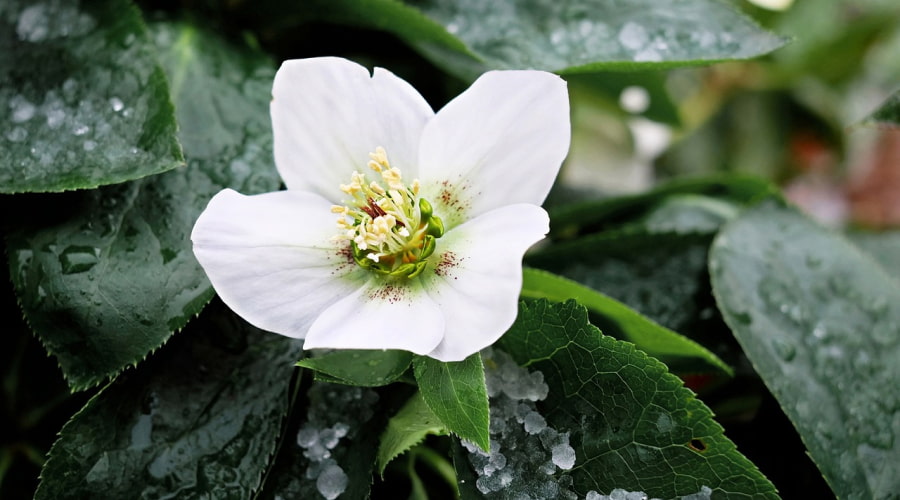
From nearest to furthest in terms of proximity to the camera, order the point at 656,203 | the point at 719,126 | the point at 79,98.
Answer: the point at 79,98
the point at 656,203
the point at 719,126

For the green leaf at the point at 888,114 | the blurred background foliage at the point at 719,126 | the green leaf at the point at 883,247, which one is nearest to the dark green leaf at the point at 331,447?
the blurred background foliage at the point at 719,126

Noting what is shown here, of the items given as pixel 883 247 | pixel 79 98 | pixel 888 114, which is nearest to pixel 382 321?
pixel 79 98

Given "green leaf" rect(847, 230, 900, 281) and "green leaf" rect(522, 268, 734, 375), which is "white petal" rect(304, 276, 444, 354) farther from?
"green leaf" rect(847, 230, 900, 281)

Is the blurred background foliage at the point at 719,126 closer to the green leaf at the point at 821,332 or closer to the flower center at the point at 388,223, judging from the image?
the green leaf at the point at 821,332

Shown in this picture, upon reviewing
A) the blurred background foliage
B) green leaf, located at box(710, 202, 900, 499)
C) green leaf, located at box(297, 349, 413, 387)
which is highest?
green leaf, located at box(297, 349, 413, 387)

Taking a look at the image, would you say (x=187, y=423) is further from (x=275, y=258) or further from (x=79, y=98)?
(x=79, y=98)

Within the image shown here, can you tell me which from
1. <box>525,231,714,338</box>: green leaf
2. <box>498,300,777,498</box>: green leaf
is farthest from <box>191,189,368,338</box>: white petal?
<box>525,231,714,338</box>: green leaf
